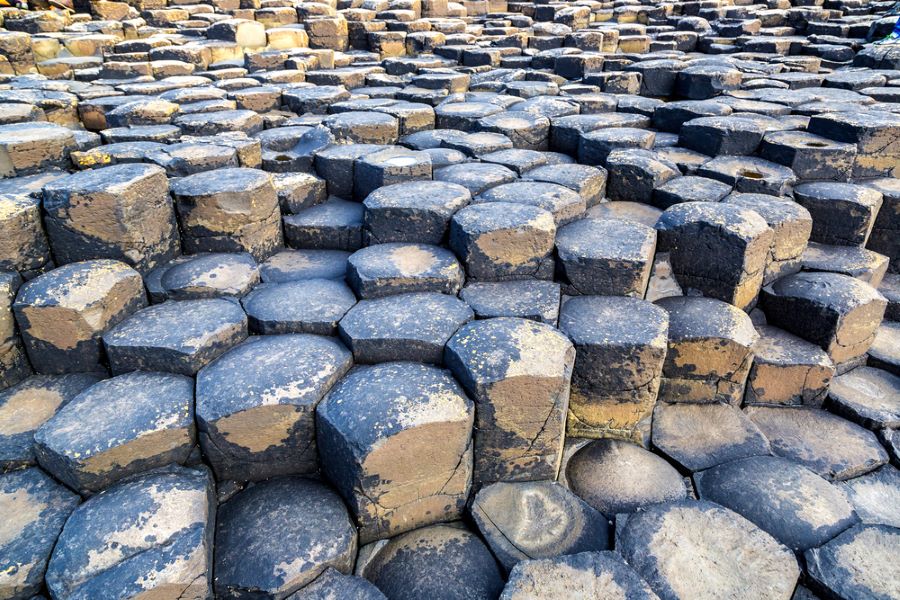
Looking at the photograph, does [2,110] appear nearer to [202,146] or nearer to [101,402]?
[202,146]

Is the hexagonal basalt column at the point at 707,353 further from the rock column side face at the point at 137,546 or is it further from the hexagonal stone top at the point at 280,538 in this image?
the rock column side face at the point at 137,546

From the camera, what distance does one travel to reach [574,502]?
2115 millimetres

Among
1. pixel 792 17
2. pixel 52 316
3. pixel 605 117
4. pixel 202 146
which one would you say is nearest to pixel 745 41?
pixel 792 17

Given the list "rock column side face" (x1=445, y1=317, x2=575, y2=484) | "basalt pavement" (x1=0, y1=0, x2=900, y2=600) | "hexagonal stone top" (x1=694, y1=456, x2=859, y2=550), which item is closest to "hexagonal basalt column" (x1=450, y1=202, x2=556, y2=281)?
"basalt pavement" (x1=0, y1=0, x2=900, y2=600)

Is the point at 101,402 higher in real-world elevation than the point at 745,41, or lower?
lower

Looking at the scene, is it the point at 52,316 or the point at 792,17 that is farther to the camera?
the point at 792,17

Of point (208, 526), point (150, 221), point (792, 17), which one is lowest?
point (208, 526)

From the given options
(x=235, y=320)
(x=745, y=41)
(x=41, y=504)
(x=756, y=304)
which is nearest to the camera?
(x=41, y=504)

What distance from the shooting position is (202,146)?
312 cm

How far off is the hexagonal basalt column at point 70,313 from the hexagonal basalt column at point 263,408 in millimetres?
469

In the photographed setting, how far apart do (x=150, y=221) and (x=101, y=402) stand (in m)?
0.85

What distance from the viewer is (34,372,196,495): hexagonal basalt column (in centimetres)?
174

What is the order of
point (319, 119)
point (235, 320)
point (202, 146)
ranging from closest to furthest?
point (235, 320) < point (202, 146) < point (319, 119)

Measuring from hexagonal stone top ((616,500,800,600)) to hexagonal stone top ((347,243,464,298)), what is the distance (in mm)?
1171
